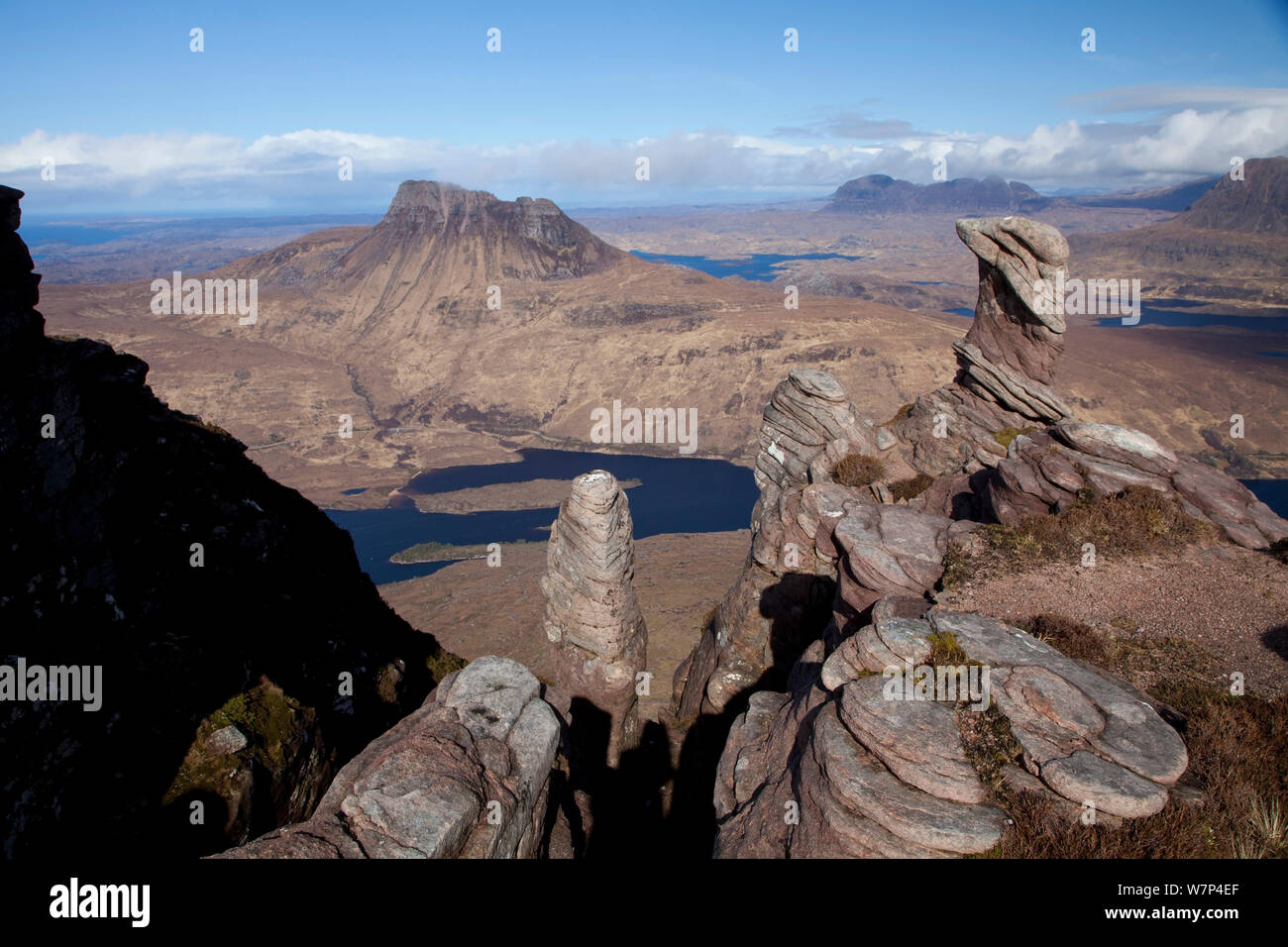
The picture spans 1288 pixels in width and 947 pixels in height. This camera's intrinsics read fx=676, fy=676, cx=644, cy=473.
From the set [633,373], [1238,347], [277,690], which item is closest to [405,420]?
[633,373]

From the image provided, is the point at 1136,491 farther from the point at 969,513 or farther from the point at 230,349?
the point at 230,349

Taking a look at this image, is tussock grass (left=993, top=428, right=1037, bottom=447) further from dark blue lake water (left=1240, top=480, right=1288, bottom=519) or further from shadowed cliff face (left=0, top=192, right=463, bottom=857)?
dark blue lake water (left=1240, top=480, right=1288, bottom=519)

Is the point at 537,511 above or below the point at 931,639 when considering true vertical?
below

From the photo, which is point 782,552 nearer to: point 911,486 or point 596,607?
point 911,486

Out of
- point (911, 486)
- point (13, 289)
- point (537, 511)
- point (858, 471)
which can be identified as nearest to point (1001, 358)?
point (911, 486)

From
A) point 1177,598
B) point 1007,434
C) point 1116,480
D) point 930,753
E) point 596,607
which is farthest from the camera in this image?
point 1007,434

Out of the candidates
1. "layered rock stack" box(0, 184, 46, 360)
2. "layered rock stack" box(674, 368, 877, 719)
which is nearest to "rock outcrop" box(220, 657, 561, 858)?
"layered rock stack" box(0, 184, 46, 360)
